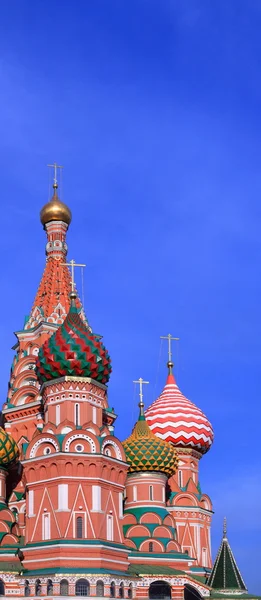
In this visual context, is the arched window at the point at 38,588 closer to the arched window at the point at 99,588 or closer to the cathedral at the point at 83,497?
the cathedral at the point at 83,497

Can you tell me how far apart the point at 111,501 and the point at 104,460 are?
1.43 m

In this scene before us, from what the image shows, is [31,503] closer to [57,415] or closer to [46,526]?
[46,526]

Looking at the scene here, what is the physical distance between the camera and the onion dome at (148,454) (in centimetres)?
3359

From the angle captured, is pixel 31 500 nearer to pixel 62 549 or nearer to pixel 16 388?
pixel 62 549

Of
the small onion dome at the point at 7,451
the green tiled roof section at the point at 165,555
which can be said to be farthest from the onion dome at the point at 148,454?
the small onion dome at the point at 7,451

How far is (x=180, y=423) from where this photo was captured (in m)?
39.5

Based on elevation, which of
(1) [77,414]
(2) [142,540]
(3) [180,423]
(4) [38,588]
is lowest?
(4) [38,588]

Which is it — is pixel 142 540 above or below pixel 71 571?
above

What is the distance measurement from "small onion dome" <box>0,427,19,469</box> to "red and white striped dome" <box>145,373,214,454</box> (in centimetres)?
814

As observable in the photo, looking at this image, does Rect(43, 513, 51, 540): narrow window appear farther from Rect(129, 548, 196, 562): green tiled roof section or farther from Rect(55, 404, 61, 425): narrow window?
Rect(129, 548, 196, 562): green tiled roof section

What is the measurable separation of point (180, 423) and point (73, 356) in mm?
9875

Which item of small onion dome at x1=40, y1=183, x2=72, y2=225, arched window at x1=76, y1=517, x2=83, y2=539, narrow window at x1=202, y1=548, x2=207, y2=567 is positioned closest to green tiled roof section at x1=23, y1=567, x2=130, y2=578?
arched window at x1=76, y1=517, x2=83, y2=539

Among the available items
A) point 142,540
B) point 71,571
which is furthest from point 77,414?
point 71,571

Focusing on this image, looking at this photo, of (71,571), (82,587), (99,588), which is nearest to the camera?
(71,571)
